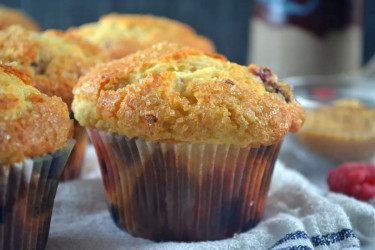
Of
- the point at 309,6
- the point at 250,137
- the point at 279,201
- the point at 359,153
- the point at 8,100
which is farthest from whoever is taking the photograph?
A: the point at 309,6

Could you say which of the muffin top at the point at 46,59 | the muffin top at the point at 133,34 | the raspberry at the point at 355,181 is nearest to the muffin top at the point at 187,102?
the muffin top at the point at 46,59

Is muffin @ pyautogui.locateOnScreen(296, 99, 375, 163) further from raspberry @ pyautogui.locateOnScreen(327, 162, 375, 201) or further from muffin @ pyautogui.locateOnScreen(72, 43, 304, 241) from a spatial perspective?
muffin @ pyautogui.locateOnScreen(72, 43, 304, 241)

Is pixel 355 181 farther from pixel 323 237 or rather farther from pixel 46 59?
pixel 46 59

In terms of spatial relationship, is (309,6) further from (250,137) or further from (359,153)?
(250,137)

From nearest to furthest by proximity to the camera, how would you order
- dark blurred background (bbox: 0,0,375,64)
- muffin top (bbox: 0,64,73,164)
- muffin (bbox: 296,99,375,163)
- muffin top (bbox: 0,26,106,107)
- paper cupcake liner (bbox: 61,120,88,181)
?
muffin top (bbox: 0,64,73,164) → muffin top (bbox: 0,26,106,107) → paper cupcake liner (bbox: 61,120,88,181) → muffin (bbox: 296,99,375,163) → dark blurred background (bbox: 0,0,375,64)

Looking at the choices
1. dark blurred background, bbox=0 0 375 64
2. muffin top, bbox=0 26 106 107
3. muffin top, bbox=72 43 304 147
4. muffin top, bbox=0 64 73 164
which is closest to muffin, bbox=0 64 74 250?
muffin top, bbox=0 64 73 164

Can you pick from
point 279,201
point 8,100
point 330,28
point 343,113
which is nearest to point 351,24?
point 330,28
